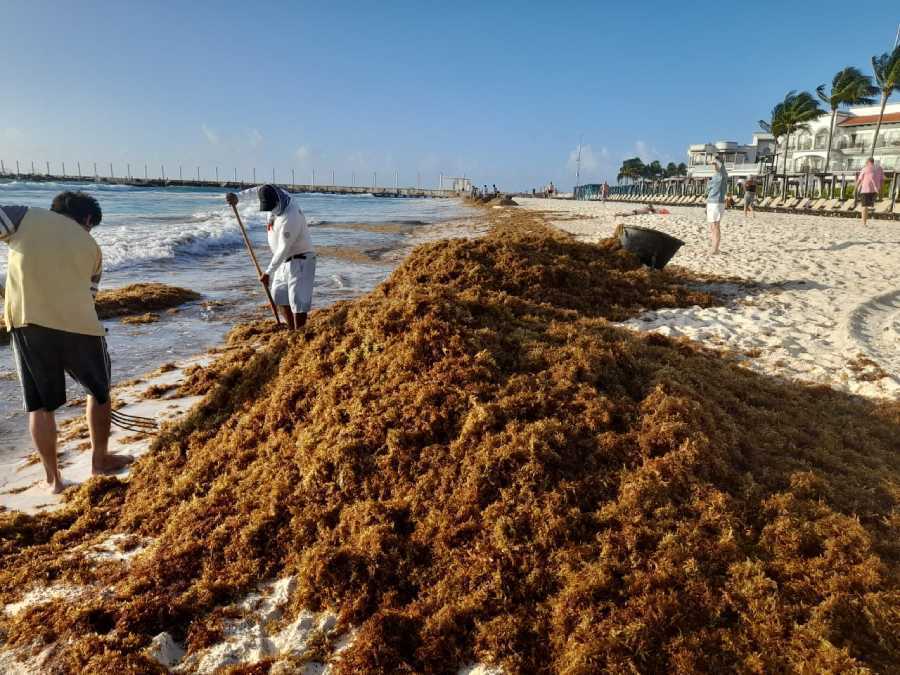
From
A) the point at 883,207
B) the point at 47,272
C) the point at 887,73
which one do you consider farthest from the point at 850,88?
the point at 47,272

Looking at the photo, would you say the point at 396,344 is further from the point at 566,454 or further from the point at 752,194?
the point at 752,194

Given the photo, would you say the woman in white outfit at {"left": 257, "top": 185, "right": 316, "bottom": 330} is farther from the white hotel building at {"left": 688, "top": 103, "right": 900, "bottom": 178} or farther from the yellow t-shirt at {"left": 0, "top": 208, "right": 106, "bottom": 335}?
the white hotel building at {"left": 688, "top": 103, "right": 900, "bottom": 178}

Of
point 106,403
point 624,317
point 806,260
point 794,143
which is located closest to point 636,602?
point 106,403

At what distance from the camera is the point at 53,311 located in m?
3.34

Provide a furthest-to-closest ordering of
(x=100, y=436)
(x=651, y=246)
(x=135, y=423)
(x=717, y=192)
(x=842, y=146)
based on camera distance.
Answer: (x=842, y=146)
(x=717, y=192)
(x=651, y=246)
(x=135, y=423)
(x=100, y=436)

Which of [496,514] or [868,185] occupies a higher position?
[868,185]

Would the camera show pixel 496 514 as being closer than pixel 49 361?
Yes

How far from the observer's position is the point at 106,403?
368 centimetres

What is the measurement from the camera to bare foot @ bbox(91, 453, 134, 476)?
3615mm

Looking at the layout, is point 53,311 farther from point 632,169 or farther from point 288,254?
point 632,169

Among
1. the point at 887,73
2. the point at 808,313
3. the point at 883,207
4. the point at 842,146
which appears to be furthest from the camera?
the point at 842,146

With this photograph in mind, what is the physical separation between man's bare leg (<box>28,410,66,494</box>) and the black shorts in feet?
0.19

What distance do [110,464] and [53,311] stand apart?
109 cm

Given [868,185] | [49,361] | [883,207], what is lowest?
[49,361]
